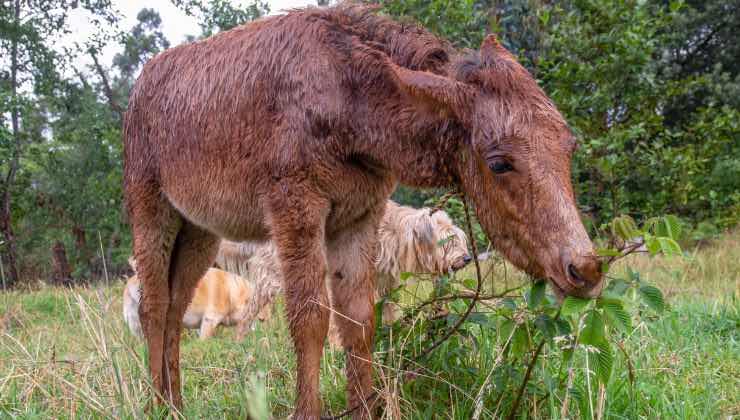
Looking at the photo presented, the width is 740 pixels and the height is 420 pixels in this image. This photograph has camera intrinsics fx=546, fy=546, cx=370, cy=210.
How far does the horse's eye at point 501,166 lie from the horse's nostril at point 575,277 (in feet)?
1.24

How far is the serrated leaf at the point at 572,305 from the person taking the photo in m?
1.50

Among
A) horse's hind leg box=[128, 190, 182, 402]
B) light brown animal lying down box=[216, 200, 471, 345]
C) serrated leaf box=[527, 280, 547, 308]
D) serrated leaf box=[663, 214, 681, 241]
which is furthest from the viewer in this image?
light brown animal lying down box=[216, 200, 471, 345]

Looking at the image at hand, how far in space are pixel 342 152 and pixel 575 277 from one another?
1071 millimetres

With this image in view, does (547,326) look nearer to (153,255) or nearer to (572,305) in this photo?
(572,305)

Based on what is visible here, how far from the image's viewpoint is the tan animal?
174 cm

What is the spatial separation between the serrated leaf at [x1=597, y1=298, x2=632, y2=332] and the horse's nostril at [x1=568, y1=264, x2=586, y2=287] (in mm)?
82

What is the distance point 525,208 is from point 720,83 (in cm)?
1489

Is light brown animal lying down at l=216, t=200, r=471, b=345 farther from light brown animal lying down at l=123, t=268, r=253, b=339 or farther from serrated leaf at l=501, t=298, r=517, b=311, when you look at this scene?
serrated leaf at l=501, t=298, r=517, b=311

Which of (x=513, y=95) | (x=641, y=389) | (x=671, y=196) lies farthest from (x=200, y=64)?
(x=671, y=196)

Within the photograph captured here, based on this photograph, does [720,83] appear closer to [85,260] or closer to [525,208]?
[525,208]

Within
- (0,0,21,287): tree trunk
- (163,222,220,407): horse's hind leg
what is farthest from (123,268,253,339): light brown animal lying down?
(0,0,21,287): tree trunk

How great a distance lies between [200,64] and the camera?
Answer: 110 inches

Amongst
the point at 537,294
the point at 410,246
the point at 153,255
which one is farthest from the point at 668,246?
the point at 410,246

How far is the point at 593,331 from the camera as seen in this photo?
5.03 feet
